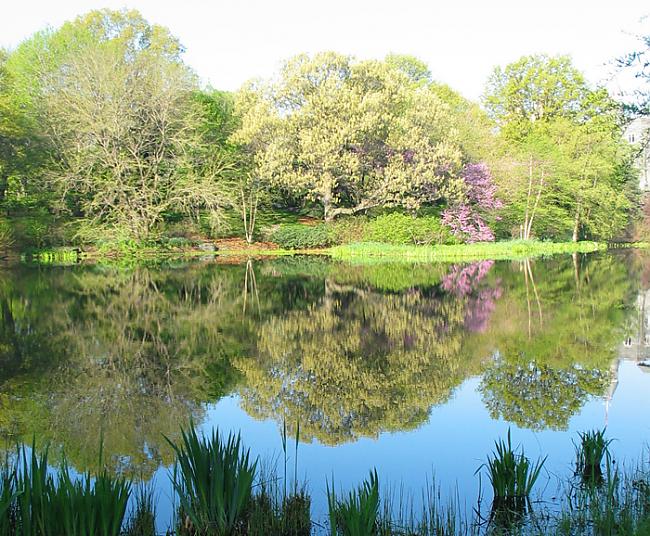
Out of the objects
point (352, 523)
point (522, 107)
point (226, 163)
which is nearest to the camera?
point (352, 523)

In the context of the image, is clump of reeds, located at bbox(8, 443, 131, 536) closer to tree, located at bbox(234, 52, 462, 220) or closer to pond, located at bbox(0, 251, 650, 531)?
pond, located at bbox(0, 251, 650, 531)

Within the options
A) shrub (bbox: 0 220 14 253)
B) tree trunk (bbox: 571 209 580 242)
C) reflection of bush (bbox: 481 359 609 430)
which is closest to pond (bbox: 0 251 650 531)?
reflection of bush (bbox: 481 359 609 430)

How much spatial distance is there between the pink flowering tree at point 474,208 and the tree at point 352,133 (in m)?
1.47

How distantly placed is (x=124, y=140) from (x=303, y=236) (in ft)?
34.1

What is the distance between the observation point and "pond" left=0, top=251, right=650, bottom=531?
5.43 m

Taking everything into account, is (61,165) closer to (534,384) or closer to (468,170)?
(468,170)

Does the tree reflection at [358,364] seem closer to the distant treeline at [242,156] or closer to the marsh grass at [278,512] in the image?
the marsh grass at [278,512]

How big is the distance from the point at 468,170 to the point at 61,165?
21.3 m

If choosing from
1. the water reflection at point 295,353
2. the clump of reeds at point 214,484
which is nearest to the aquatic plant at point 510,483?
the clump of reeds at point 214,484

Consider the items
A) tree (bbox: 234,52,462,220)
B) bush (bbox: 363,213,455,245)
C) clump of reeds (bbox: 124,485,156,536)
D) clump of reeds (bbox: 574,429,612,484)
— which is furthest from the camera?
bush (bbox: 363,213,455,245)

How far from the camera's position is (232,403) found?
7.11 meters

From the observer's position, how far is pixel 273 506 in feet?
13.4

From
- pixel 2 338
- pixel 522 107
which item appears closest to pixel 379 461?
pixel 2 338

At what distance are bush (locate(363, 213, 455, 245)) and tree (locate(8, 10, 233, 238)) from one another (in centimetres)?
781
